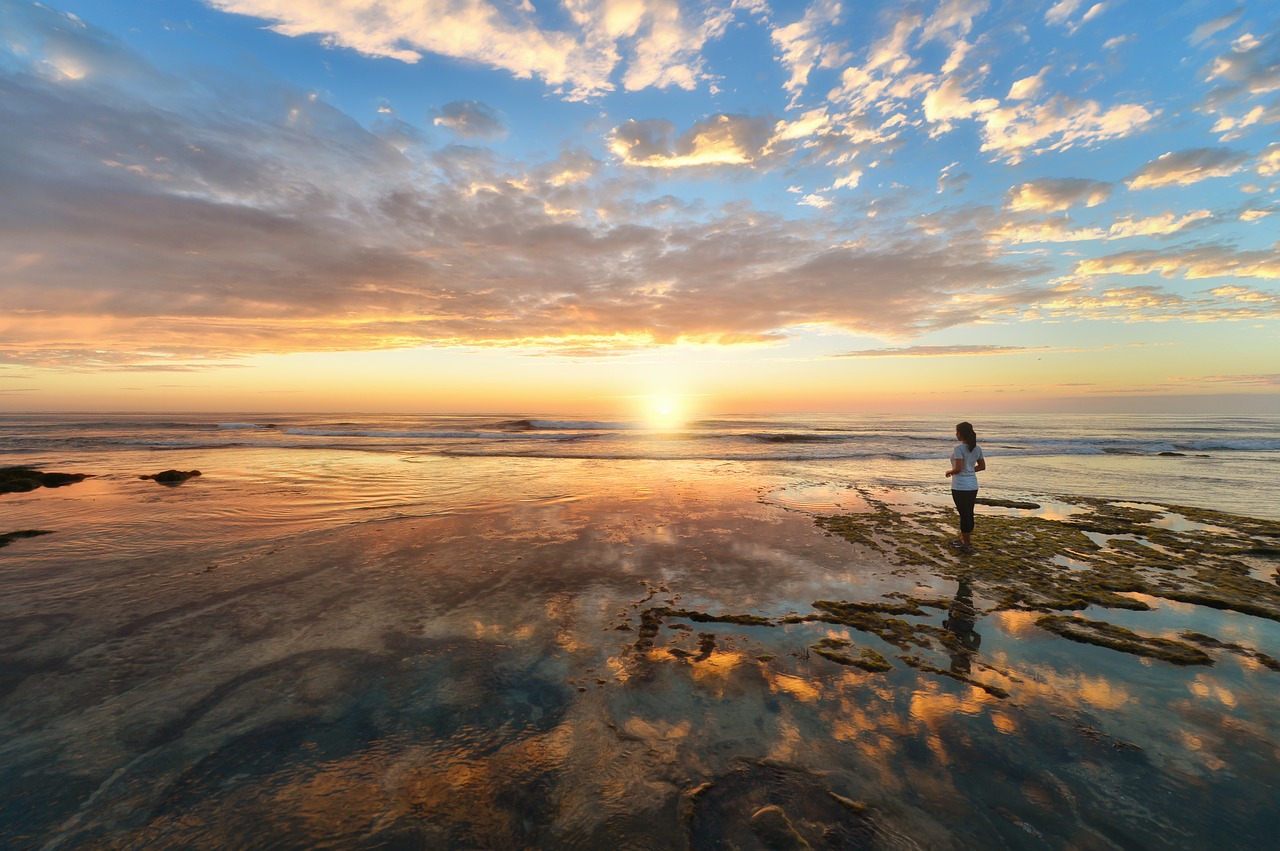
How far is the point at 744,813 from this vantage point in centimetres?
327

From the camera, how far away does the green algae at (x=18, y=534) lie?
380 inches

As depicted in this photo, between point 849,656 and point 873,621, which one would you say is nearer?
point 849,656

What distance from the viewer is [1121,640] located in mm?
5820

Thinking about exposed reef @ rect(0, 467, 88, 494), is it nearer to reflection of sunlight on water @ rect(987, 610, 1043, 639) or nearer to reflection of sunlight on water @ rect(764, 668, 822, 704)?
reflection of sunlight on water @ rect(764, 668, 822, 704)

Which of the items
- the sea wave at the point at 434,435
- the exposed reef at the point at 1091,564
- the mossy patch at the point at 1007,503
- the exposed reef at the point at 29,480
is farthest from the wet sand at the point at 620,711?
the sea wave at the point at 434,435

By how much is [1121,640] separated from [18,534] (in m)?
19.0

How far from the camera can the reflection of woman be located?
5312mm

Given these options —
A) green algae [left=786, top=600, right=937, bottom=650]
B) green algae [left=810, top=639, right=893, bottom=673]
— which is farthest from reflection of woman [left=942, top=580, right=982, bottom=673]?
green algae [left=810, top=639, right=893, bottom=673]

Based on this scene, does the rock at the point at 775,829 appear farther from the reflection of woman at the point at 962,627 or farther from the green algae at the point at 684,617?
the reflection of woman at the point at 962,627

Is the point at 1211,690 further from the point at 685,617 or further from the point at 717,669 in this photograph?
the point at 685,617

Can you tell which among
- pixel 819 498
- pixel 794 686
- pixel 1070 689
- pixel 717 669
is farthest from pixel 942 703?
pixel 819 498

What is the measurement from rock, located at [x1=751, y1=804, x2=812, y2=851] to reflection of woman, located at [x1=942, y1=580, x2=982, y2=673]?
2.99m

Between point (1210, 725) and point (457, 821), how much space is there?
6.14 meters

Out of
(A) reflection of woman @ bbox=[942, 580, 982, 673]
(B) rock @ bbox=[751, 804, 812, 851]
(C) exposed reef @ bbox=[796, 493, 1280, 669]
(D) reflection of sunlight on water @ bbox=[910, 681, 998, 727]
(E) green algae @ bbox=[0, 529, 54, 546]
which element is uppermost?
(E) green algae @ bbox=[0, 529, 54, 546]
